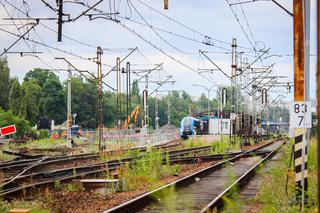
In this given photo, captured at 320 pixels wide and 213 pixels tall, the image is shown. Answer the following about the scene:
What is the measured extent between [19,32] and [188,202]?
48.9 ft

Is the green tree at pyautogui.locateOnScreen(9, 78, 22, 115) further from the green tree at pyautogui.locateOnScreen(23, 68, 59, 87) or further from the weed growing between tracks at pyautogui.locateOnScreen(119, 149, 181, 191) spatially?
the weed growing between tracks at pyautogui.locateOnScreen(119, 149, 181, 191)

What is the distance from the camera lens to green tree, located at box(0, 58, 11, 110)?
92938 mm

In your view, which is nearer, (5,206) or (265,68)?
(5,206)

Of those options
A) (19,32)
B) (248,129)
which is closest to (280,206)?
(19,32)

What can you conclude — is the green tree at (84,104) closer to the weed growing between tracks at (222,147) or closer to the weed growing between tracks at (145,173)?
the weed growing between tracks at (222,147)

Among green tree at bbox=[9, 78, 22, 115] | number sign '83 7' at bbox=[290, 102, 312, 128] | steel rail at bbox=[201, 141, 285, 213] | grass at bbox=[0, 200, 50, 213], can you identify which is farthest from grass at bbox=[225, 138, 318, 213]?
green tree at bbox=[9, 78, 22, 115]

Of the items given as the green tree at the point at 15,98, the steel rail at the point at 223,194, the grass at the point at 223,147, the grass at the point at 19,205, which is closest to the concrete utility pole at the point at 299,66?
the steel rail at the point at 223,194

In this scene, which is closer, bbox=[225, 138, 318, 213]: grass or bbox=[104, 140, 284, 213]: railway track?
bbox=[225, 138, 318, 213]: grass

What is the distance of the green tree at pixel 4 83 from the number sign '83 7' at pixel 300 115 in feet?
273

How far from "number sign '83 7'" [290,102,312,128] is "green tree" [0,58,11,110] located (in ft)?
273

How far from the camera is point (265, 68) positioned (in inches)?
2254

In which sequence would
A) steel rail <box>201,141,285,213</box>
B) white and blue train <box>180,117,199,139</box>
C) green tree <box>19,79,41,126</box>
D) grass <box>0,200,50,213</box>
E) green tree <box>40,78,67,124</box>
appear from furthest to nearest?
green tree <box>40,78,67,124</box>
green tree <box>19,79,41,126</box>
white and blue train <box>180,117,199,139</box>
grass <box>0,200,50,213</box>
steel rail <box>201,141,285,213</box>

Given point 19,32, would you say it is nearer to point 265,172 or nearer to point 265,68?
point 265,172

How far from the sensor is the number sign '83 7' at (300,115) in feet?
43.0
